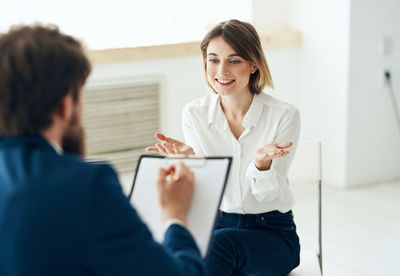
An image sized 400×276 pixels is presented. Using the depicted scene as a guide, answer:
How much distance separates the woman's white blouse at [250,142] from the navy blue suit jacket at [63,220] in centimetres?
86

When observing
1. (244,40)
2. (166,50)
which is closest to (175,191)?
(244,40)

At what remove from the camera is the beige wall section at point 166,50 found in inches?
137

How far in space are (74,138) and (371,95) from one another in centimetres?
293

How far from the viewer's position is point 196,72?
3781 mm

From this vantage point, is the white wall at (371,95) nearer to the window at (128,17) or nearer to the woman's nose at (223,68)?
the window at (128,17)

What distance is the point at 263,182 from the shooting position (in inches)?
72.2

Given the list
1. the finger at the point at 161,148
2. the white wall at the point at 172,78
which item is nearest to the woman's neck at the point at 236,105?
the finger at the point at 161,148

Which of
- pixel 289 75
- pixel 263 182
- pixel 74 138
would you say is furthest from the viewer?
pixel 289 75

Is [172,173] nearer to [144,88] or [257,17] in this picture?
[144,88]

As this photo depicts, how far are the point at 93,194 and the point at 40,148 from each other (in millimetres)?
119

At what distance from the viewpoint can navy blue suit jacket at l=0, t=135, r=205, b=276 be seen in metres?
0.94

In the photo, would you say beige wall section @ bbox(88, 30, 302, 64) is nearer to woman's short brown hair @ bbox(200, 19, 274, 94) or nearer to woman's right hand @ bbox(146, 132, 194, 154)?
woman's short brown hair @ bbox(200, 19, 274, 94)

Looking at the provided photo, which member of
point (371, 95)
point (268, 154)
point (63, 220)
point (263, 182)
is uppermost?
point (63, 220)

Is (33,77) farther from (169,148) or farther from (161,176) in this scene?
(169,148)
